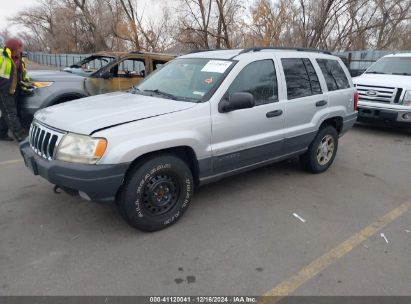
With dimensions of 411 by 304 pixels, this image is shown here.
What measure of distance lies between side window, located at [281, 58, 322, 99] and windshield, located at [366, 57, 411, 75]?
5.13 metres

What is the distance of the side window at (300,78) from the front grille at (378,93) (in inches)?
152

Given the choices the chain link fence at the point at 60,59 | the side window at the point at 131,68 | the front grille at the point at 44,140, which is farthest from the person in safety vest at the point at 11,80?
the chain link fence at the point at 60,59

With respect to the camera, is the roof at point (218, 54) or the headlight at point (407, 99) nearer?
the roof at point (218, 54)

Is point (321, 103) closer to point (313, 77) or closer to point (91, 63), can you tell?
point (313, 77)

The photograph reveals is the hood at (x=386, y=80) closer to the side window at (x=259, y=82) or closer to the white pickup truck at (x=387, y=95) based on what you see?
the white pickup truck at (x=387, y=95)

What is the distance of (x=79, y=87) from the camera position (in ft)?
21.6

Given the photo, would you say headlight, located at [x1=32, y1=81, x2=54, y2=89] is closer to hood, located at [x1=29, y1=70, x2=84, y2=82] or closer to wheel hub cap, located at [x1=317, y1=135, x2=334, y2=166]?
hood, located at [x1=29, y1=70, x2=84, y2=82]

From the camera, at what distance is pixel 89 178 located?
2898 millimetres

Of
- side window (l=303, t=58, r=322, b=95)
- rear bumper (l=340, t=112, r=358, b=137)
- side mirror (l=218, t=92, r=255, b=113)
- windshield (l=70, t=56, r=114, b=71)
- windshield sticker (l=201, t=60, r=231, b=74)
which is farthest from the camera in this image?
windshield (l=70, t=56, r=114, b=71)

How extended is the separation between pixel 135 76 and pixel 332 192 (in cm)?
571

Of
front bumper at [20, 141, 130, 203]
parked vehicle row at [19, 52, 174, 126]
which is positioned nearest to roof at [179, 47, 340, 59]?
front bumper at [20, 141, 130, 203]

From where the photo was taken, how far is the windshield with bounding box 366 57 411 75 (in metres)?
8.59

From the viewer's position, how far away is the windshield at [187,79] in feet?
12.2

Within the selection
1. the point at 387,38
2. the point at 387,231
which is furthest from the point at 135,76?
the point at 387,38
